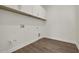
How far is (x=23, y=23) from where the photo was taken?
1.08 metres

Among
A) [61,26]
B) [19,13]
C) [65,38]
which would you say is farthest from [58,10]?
[19,13]

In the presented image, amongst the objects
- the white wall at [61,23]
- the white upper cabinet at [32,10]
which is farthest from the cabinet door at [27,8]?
the white wall at [61,23]

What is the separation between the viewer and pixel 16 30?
104 centimetres

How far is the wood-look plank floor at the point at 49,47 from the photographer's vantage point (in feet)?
3.46

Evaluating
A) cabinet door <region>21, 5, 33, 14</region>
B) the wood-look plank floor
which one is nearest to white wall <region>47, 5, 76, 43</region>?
the wood-look plank floor

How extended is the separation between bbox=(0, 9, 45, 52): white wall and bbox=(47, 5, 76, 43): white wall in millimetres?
111

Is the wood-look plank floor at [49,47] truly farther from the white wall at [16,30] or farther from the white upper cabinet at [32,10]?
the white upper cabinet at [32,10]

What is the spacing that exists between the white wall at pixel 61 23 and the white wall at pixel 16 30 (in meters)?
0.11

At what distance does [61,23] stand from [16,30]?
54 centimetres

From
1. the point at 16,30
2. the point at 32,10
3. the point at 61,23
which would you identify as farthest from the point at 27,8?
the point at 61,23

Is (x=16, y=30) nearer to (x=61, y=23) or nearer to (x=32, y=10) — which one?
(x=32, y=10)

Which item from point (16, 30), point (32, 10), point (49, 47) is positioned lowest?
point (49, 47)

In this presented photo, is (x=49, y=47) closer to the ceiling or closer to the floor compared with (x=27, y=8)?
closer to the floor
